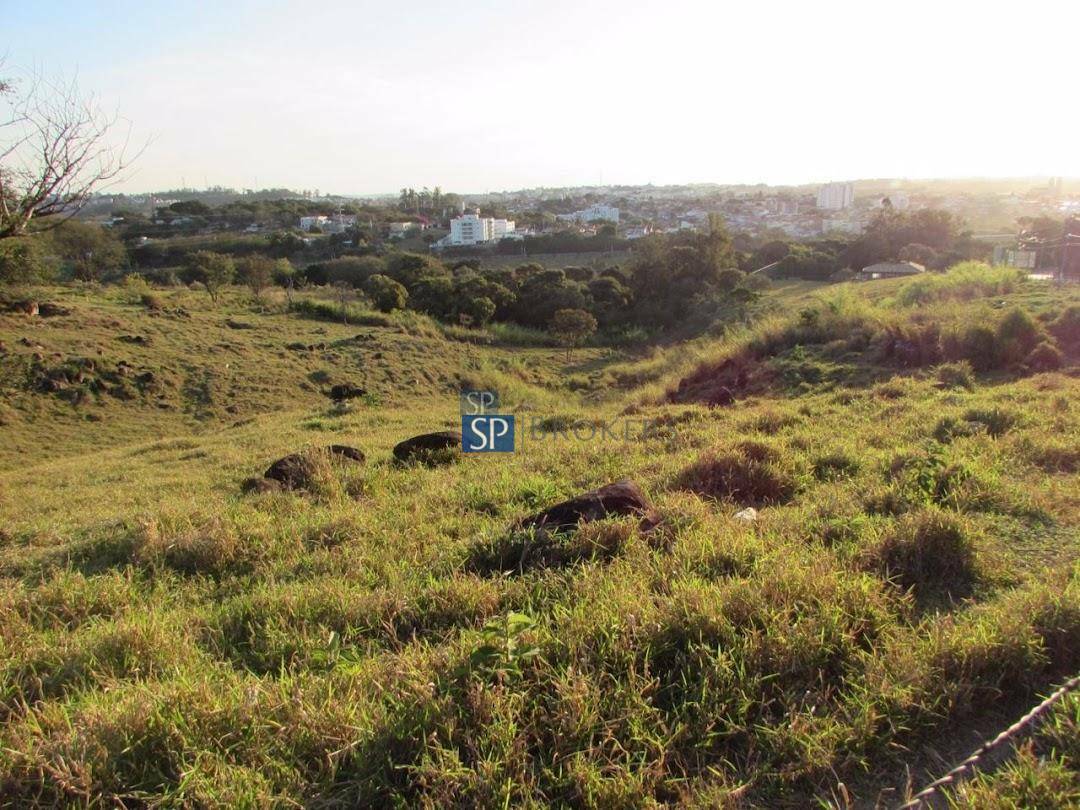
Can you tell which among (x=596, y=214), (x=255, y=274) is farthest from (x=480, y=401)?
(x=596, y=214)

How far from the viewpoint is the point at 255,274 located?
28.8m

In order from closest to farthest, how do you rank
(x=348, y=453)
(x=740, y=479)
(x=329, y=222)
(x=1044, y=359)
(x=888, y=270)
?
(x=740, y=479) < (x=348, y=453) < (x=1044, y=359) < (x=888, y=270) < (x=329, y=222)

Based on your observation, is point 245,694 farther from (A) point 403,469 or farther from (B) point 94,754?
(A) point 403,469

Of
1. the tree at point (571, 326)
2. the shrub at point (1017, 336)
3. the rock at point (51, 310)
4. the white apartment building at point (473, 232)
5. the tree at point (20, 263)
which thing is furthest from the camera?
the white apartment building at point (473, 232)


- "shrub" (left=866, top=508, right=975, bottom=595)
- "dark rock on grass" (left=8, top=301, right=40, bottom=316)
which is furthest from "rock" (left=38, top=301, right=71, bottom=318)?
"shrub" (left=866, top=508, right=975, bottom=595)

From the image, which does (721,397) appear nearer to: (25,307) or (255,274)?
(25,307)

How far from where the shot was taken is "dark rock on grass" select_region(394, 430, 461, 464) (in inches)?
263

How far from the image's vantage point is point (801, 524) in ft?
12.2

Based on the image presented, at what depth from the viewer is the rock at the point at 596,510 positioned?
3.71m

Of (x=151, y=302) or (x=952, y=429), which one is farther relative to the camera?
(x=151, y=302)

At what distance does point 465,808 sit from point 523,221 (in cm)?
8389

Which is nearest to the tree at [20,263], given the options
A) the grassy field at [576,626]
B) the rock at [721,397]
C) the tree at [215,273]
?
the tree at [215,273]

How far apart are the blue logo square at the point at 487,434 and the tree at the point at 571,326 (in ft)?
56.4
